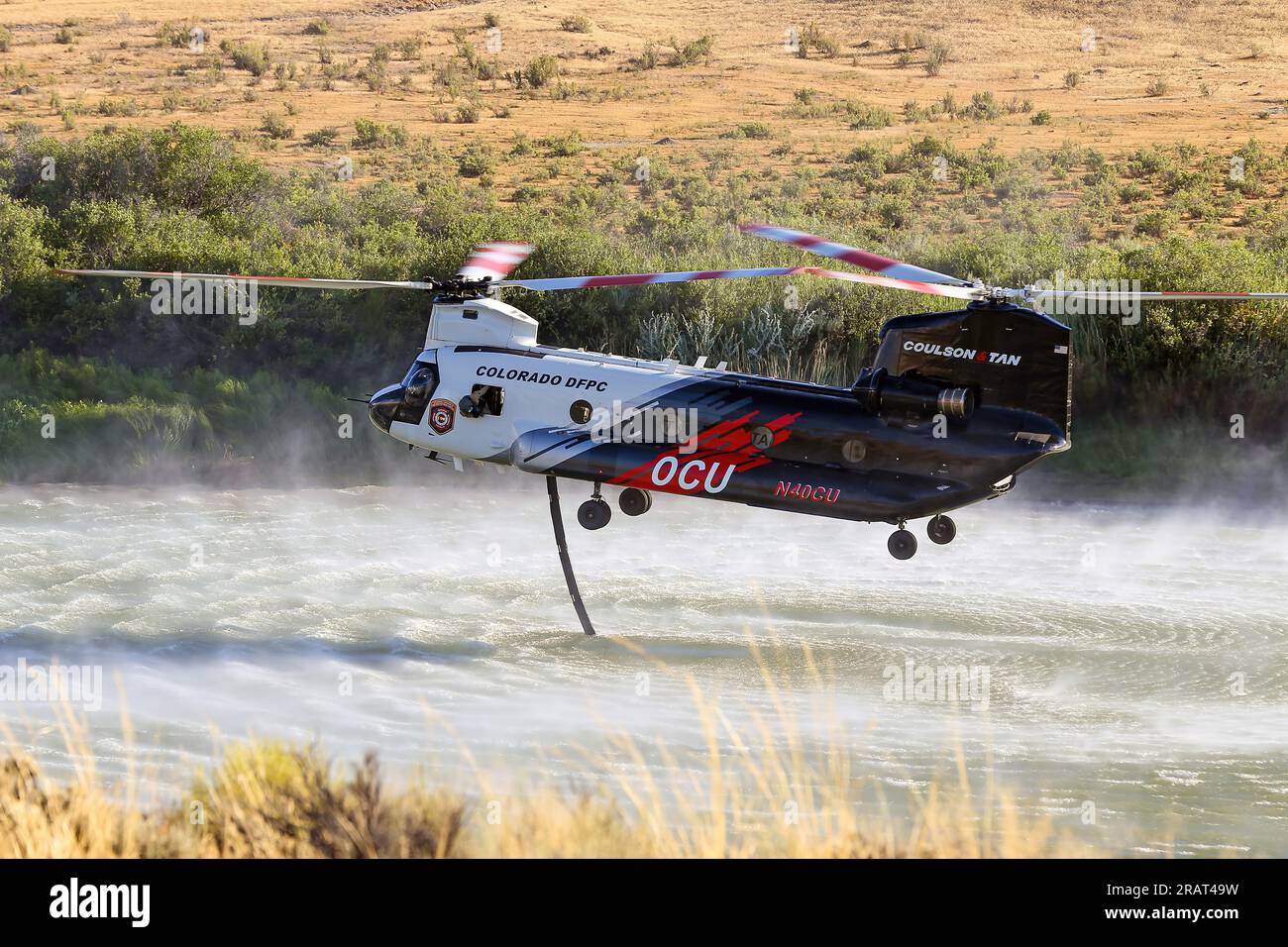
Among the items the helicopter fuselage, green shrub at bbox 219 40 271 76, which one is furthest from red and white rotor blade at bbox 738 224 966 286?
Result: green shrub at bbox 219 40 271 76

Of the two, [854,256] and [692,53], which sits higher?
Result: [692,53]

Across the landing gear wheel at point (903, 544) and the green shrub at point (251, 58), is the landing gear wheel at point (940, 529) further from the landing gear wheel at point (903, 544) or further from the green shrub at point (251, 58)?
the green shrub at point (251, 58)

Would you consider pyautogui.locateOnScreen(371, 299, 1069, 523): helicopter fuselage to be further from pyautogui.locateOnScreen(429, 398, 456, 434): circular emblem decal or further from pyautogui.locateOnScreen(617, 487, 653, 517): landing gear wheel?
Answer: pyautogui.locateOnScreen(617, 487, 653, 517): landing gear wheel

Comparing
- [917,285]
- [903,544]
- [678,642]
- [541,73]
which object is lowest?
[678,642]

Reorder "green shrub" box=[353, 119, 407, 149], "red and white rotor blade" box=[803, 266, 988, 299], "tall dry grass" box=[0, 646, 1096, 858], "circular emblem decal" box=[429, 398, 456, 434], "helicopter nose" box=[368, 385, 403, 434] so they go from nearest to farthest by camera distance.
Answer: "tall dry grass" box=[0, 646, 1096, 858], "red and white rotor blade" box=[803, 266, 988, 299], "circular emblem decal" box=[429, 398, 456, 434], "helicopter nose" box=[368, 385, 403, 434], "green shrub" box=[353, 119, 407, 149]

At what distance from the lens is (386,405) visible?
15016 mm

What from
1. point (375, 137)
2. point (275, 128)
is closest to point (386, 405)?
point (375, 137)

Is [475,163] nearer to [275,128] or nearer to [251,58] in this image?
[275,128]

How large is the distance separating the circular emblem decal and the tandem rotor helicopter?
1 centimetres

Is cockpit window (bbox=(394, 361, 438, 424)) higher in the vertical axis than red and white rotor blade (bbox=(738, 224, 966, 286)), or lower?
lower

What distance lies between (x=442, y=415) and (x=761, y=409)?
10.1 ft

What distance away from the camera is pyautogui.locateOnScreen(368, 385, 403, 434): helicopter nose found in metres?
15.0

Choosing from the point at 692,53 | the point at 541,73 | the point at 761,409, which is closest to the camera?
the point at 761,409
